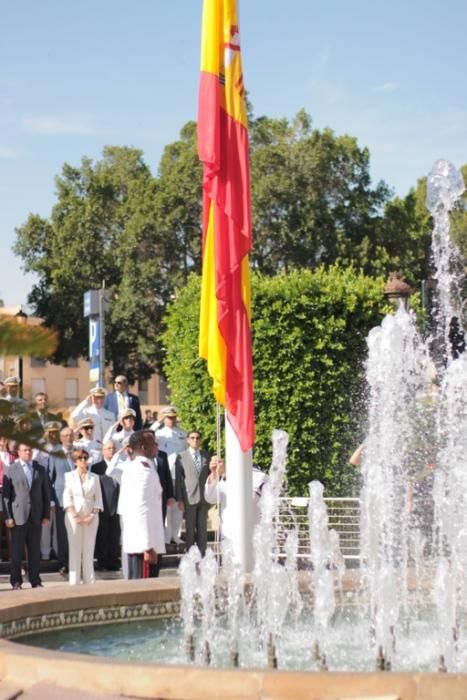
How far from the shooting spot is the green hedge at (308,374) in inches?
736

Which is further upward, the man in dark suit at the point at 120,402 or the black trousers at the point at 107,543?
the man in dark suit at the point at 120,402

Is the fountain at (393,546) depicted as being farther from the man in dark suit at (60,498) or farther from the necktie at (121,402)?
the man in dark suit at (60,498)

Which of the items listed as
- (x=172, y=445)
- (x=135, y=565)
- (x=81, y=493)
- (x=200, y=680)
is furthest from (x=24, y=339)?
(x=172, y=445)

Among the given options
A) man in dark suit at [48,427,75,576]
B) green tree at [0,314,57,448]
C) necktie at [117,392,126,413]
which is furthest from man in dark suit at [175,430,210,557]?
green tree at [0,314,57,448]

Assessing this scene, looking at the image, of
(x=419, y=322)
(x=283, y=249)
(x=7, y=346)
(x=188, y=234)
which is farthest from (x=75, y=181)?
(x=7, y=346)

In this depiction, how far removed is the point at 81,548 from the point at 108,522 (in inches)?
68.5

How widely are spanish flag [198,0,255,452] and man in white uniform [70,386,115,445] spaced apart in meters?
5.80

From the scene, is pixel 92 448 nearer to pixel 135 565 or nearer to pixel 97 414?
pixel 97 414

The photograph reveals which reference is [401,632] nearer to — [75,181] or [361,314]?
[361,314]

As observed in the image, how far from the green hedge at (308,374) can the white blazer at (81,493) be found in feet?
13.7

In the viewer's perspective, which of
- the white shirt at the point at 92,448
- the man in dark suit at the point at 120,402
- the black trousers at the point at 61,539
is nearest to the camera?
the black trousers at the point at 61,539

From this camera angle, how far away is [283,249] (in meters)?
47.8

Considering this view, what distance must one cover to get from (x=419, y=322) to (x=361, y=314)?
2.11 metres

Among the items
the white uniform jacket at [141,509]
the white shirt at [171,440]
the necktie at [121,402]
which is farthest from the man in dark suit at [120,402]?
the white uniform jacket at [141,509]
